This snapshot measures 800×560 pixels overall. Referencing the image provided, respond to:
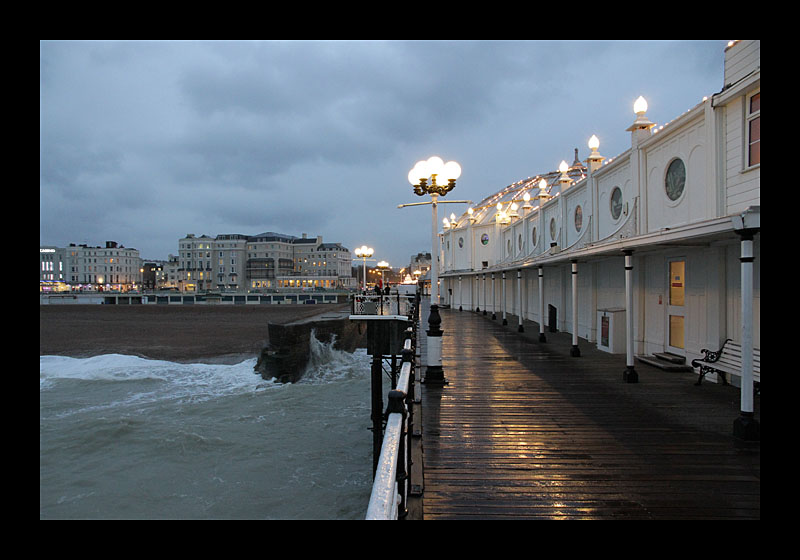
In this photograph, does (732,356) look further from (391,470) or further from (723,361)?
(391,470)

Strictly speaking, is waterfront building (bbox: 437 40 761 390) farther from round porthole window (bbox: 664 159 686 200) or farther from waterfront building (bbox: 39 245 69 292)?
waterfront building (bbox: 39 245 69 292)

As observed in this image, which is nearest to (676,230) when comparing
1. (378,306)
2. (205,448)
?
(205,448)

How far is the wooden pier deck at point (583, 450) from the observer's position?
3855 millimetres

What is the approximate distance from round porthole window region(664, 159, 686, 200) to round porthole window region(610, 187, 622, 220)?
2.54 metres

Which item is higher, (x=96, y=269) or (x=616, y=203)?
(x=96, y=269)

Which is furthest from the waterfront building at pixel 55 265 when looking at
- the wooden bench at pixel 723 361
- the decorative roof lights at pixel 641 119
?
the wooden bench at pixel 723 361

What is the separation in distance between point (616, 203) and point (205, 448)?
48.9 feet

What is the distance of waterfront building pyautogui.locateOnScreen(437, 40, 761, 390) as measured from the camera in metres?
7.13

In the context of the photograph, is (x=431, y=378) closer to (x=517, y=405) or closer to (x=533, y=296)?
(x=517, y=405)

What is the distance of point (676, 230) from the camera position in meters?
6.71

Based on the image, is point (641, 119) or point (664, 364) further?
point (641, 119)

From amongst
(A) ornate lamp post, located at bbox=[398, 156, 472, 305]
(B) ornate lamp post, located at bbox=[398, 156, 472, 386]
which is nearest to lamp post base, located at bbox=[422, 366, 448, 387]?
(B) ornate lamp post, located at bbox=[398, 156, 472, 386]
